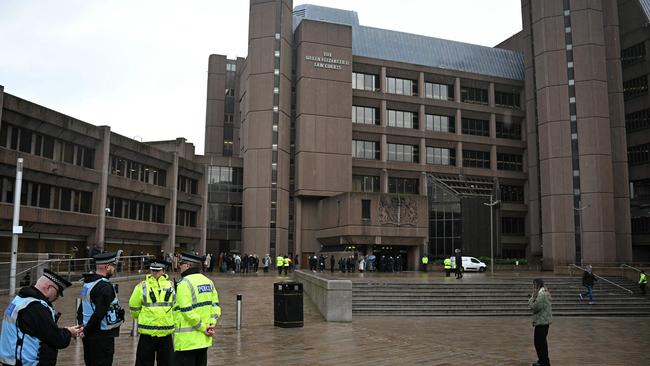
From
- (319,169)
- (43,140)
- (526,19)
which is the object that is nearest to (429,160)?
(319,169)

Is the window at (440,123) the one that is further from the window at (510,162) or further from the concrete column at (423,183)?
the window at (510,162)

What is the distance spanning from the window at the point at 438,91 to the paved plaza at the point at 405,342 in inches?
2023

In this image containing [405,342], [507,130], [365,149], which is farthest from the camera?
[507,130]

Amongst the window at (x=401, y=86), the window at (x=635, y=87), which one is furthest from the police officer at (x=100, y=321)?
the window at (x=635, y=87)

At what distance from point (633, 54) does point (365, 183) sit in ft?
107

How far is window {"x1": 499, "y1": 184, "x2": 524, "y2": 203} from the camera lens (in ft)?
235

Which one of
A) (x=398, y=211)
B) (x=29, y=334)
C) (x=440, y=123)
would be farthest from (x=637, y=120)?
(x=29, y=334)

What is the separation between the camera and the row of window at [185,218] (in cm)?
→ 5859

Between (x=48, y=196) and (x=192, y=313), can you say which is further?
(x=48, y=196)

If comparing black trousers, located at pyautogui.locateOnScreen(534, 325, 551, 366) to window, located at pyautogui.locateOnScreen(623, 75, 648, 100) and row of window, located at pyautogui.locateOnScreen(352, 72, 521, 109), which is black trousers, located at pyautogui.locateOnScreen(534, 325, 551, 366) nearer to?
row of window, located at pyautogui.locateOnScreen(352, 72, 521, 109)

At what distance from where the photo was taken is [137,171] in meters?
51.9

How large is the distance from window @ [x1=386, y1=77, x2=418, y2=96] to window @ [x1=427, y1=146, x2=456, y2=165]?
6.93 metres

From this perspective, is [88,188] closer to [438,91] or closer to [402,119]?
[402,119]

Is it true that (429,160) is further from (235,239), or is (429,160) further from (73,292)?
(73,292)
